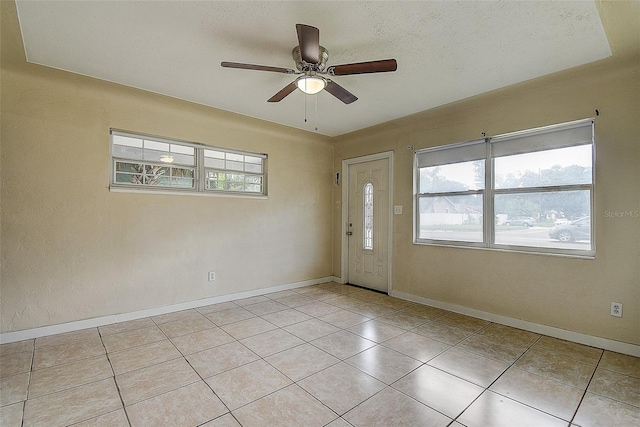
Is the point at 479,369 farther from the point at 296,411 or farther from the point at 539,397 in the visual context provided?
the point at 296,411

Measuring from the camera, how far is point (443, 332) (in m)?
3.12

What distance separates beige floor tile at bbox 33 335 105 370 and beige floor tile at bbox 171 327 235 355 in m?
0.66

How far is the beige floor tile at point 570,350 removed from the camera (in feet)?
8.38

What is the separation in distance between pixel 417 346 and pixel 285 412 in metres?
1.48

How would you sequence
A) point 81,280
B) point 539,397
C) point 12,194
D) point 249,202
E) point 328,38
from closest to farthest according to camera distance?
point 539,397 < point 328,38 < point 12,194 < point 81,280 < point 249,202

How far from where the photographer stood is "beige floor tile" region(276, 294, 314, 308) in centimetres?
409

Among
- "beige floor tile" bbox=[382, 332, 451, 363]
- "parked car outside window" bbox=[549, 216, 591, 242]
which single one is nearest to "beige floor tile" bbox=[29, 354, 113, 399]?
"beige floor tile" bbox=[382, 332, 451, 363]

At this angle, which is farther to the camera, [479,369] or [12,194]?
[12,194]

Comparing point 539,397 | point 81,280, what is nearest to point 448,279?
point 539,397

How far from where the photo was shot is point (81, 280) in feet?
10.3

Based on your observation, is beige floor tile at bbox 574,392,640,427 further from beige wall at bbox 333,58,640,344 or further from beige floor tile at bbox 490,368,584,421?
beige wall at bbox 333,58,640,344

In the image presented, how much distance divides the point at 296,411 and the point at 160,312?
100 inches

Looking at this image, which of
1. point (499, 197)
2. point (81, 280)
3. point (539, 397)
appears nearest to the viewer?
point (539, 397)

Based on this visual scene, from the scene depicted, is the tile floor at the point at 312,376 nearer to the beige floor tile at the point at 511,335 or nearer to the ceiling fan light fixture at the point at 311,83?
the beige floor tile at the point at 511,335
